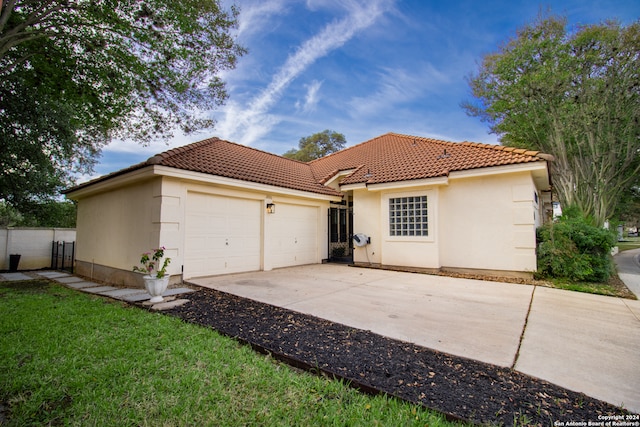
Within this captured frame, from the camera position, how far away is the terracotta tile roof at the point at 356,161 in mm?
8834

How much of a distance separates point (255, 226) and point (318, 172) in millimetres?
6171

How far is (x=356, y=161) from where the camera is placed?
1436cm

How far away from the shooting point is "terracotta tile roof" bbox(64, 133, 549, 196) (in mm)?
8834

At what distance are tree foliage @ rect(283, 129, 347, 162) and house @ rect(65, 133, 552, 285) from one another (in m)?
19.9

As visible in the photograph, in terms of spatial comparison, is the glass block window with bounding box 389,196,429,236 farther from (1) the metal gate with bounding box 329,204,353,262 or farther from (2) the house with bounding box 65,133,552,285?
(1) the metal gate with bounding box 329,204,353,262

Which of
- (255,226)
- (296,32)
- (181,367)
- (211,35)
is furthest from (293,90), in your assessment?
(181,367)

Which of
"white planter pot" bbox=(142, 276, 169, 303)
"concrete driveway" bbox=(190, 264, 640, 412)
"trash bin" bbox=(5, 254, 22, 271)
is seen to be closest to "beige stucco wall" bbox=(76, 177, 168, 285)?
"white planter pot" bbox=(142, 276, 169, 303)

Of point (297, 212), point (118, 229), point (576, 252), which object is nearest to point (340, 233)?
point (297, 212)

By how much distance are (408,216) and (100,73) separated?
11154 mm

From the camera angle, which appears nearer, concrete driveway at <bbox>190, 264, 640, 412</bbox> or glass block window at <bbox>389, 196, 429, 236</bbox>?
concrete driveway at <bbox>190, 264, 640, 412</bbox>

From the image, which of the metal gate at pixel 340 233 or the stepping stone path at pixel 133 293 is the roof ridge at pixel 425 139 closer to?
the metal gate at pixel 340 233

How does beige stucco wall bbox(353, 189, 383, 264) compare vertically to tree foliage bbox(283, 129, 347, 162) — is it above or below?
below

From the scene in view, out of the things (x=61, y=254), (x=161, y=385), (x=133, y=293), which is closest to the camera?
(x=161, y=385)

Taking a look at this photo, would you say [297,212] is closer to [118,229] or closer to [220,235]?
[220,235]
